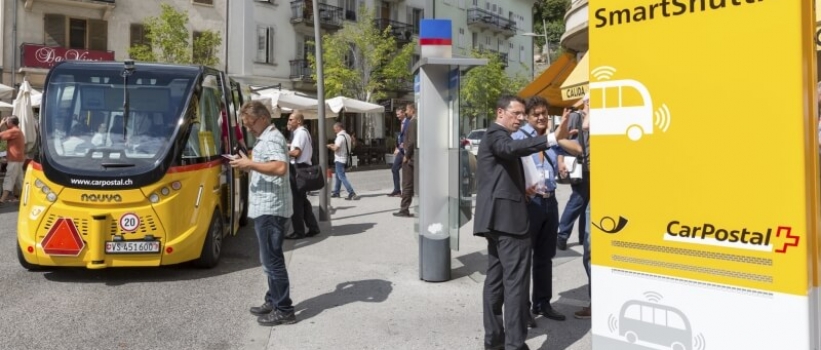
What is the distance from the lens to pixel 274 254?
192 inches

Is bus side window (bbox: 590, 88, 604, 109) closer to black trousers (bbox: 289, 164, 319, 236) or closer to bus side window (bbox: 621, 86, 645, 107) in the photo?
bus side window (bbox: 621, 86, 645, 107)

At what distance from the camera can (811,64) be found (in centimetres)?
A: 211

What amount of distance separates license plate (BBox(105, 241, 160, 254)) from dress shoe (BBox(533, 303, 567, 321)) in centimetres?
357

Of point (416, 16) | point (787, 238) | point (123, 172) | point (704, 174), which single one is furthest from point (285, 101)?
point (416, 16)

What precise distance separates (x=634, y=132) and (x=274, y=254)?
3.17m

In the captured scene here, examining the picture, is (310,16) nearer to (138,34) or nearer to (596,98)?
(138,34)

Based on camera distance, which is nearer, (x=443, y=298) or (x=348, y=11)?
(x=443, y=298)

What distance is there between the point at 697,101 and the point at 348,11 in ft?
113

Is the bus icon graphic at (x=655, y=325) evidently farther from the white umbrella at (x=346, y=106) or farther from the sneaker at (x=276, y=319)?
the white umbrella at (x=346, y=106)

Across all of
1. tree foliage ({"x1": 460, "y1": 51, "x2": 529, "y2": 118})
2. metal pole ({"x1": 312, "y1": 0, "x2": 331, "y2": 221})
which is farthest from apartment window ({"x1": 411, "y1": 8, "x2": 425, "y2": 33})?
metal pole ({"x1": 312, "y1": 0, "x2": 331, "y2": 221})

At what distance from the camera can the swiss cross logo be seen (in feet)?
6.89

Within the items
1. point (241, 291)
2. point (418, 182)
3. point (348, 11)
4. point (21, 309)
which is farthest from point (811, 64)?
point (348, 11)

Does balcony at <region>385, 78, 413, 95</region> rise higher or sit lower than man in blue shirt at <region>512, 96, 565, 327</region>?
higher

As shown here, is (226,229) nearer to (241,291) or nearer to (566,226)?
(241,291)
